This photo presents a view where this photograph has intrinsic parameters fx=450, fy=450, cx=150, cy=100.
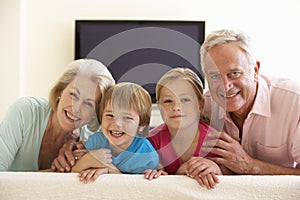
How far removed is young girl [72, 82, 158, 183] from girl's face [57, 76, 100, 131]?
0.04m

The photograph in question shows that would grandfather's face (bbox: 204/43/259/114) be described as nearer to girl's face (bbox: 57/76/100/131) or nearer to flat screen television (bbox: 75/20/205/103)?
girl's face (bbox: 57/76/100/131)

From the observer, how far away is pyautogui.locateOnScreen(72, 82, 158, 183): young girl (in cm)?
127

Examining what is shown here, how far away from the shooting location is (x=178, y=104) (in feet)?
4.40

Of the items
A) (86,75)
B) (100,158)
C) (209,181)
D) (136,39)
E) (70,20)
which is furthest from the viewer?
(70,20)

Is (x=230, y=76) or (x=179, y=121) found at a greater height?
(x=230, y=76)

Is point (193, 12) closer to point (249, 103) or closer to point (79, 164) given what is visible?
point (249, 103)

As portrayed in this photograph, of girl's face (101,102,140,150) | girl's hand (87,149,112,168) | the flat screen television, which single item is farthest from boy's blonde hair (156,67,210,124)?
the flat screen television

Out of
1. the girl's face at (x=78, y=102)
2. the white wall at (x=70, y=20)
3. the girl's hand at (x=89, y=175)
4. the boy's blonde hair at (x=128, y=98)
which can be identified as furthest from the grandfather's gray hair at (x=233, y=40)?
the white wall at (x=70, y=20)

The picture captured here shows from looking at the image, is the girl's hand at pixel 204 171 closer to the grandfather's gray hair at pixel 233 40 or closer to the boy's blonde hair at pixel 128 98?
the boy's blonde hair at pixel 128 98

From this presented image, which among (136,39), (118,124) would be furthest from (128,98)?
(136,39)

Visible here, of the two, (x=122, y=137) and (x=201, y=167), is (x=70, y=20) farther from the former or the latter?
(x=201, y=167)

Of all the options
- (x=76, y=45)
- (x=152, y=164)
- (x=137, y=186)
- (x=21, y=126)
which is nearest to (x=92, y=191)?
(x=137, y=186)

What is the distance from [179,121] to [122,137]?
19 cm

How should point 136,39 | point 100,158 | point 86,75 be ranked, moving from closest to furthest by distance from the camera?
point 100,158, point 86,75, point 136,39
